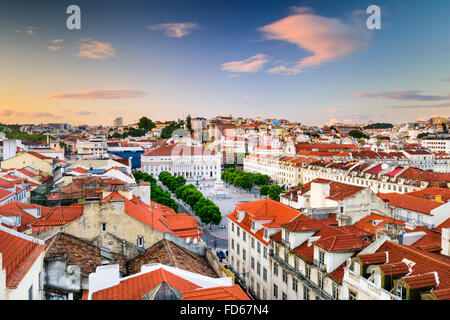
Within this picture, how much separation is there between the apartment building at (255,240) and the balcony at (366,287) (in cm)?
826

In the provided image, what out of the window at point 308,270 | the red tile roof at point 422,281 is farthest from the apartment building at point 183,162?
the red tile roof at point 422,281

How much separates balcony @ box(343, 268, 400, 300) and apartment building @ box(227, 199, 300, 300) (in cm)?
826

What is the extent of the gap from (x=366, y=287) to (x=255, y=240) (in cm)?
1178

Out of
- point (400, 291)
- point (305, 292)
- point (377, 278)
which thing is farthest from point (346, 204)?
point (400, 291)

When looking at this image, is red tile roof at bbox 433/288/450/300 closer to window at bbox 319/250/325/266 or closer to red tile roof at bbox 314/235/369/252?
red tile roof at bbox 314/235/369/252

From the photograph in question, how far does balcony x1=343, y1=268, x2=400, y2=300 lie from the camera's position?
454 inches

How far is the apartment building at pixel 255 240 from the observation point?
22234 mm

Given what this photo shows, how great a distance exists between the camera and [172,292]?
29.5 feet

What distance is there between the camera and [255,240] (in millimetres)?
23953

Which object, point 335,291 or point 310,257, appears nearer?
point 335,291

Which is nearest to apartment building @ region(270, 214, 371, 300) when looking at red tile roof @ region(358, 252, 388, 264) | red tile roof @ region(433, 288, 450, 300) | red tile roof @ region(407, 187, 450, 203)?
red tile roof @ region(358, 252, 388, 264)

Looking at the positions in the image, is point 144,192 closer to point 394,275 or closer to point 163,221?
point 163,221

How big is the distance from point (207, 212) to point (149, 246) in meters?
25.2

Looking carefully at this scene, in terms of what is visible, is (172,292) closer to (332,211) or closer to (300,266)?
(300,266)
